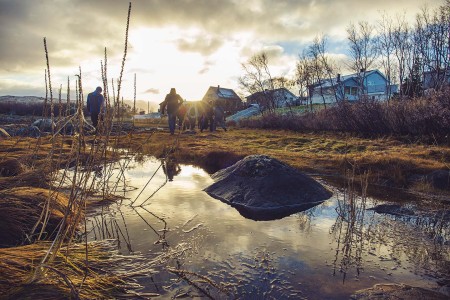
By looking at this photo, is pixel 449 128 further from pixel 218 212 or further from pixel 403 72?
pixel 403 72

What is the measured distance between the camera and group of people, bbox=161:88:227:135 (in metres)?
15.0

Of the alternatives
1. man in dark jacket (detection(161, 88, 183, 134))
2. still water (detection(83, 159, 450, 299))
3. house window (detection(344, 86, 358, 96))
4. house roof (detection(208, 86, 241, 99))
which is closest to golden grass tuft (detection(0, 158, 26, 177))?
still water (detection(83, 159, 450, 299))

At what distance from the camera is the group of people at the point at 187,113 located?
49.3ft

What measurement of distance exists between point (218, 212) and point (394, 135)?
11410 millimetres

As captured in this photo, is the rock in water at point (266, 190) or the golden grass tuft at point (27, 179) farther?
the rock in water at point (266, 190)

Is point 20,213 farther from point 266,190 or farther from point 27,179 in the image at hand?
point 266,190

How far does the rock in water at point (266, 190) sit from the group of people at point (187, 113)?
8897 millimetres

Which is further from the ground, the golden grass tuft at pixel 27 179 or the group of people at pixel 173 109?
the group of people at pixel 173 109

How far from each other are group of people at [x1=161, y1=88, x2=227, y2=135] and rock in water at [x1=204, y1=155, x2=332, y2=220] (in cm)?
890

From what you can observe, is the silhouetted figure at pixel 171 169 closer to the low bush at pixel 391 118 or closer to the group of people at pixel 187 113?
the group of people at pixel 187 113

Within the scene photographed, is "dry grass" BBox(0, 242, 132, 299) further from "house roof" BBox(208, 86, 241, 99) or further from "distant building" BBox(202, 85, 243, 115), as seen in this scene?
"house roof" BBox(208, 86, 241, 99)

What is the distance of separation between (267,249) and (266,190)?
1.83m

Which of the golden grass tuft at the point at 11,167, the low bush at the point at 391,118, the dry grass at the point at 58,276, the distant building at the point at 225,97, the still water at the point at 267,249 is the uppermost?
the distant building at the point at 225,97

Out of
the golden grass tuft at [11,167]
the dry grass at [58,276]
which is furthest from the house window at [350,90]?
the dry grass at [58,276]
